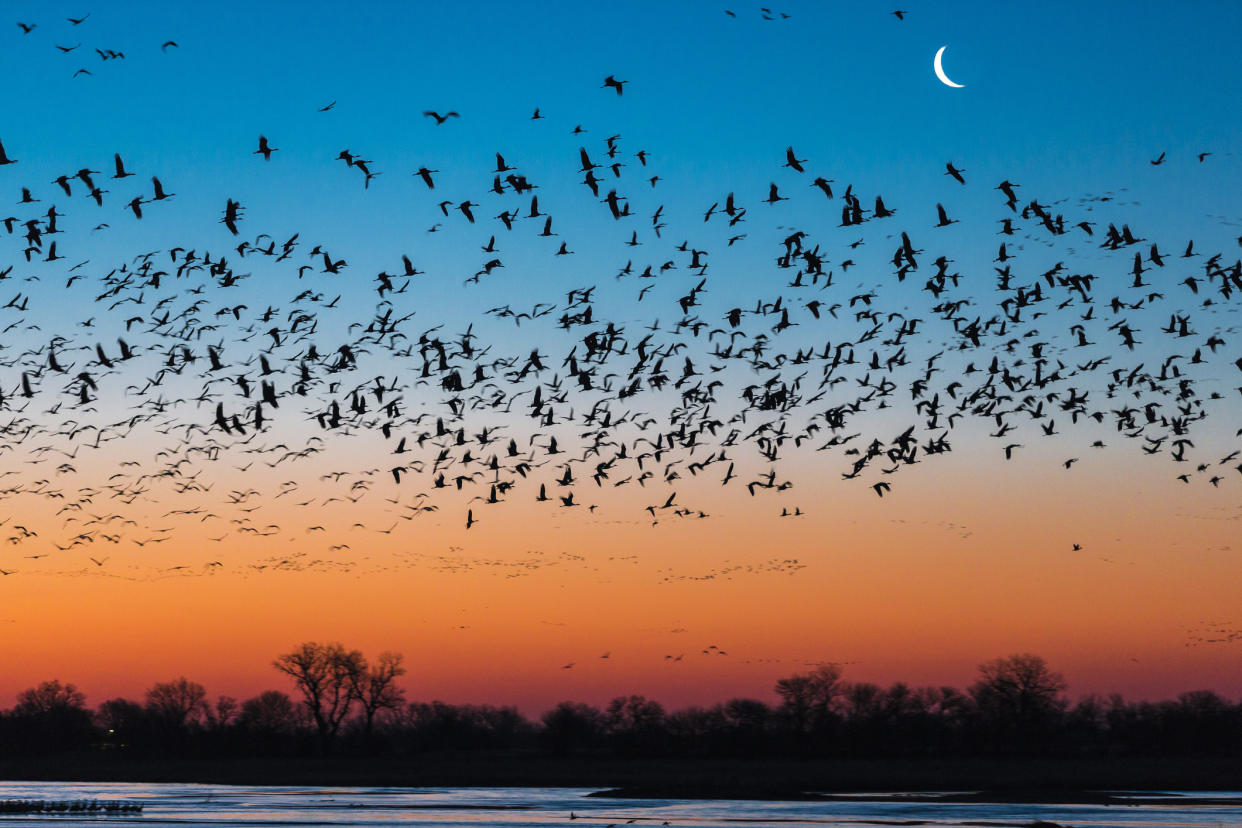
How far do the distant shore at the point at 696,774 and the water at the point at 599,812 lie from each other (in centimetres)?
737

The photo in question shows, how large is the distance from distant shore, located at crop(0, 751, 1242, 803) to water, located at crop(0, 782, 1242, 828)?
7.37m

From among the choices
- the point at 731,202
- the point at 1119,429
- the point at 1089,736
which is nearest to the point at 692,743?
the point at 1089,736

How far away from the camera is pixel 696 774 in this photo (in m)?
115

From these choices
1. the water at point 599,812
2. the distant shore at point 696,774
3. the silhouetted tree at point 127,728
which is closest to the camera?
the water at point 599,812

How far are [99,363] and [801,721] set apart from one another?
111 metres

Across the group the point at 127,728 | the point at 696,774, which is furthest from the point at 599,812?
the point at 127,728

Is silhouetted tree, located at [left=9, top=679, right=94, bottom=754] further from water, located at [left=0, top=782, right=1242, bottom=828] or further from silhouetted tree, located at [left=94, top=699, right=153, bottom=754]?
water, located at [left=0, top=782, right=1242, bottom=828]

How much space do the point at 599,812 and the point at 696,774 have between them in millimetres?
46103

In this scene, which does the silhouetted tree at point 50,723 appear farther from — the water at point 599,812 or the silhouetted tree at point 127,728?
the water at point 599,812

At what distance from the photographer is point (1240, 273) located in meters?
37.5

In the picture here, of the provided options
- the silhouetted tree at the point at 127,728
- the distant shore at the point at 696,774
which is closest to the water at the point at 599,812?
the distant shore at the point at 696,774

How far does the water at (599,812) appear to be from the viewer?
203ft

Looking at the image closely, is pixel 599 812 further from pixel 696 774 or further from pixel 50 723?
pixel 50 723

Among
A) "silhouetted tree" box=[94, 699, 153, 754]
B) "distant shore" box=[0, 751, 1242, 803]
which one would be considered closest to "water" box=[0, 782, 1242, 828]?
"distant shore" box=[0, 751, 1242, 803]
